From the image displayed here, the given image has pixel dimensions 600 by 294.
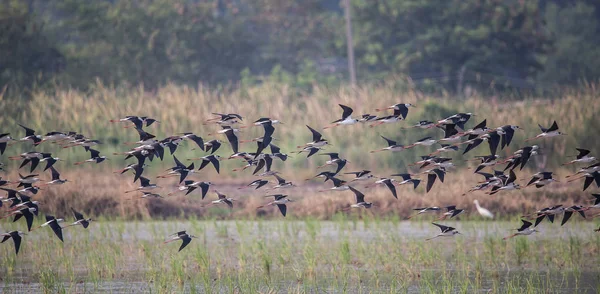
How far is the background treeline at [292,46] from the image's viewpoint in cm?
3531

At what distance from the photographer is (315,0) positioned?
42625 millimetres

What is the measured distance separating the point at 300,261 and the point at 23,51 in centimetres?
2275

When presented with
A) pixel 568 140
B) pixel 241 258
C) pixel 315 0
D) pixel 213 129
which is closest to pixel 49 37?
pixel 315 0

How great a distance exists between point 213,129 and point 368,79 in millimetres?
14655

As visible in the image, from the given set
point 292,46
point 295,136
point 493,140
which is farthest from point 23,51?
point 493,140

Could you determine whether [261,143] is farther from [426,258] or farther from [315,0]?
[315,0]

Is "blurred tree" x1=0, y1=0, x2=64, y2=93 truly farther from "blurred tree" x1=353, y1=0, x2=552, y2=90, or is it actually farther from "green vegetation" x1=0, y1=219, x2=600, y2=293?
"green vegetation" x1=0, y1=219, x2=600, y2=293

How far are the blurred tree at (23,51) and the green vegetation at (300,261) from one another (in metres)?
17.6

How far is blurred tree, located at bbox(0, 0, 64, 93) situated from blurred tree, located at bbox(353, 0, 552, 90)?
41.0ft

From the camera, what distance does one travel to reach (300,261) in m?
14.2

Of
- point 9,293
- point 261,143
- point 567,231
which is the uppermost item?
point 261,143

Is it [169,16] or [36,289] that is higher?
[169,16]

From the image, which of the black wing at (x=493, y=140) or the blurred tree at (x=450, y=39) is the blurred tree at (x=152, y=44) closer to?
the blurred tree at (x=450, y=39)

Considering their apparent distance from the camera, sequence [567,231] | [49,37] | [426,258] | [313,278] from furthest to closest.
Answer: [49,37] → [567,231] → [426,258] → [313,278]
